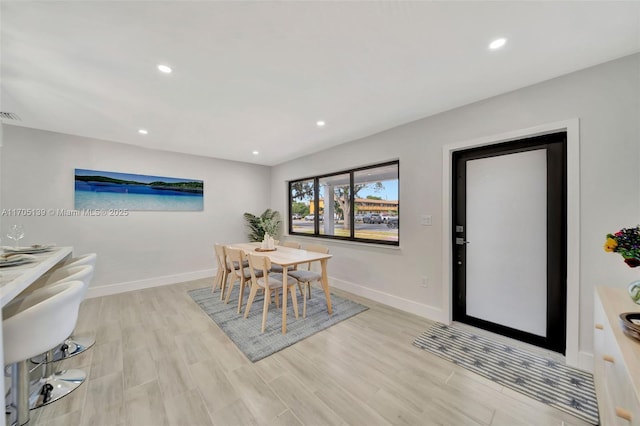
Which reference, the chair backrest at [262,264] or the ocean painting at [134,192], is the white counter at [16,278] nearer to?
the chair backrest at [262,264]

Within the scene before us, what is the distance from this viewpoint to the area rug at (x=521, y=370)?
64.6 inches

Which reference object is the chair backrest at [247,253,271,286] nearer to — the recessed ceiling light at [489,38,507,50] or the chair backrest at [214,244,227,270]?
the chair backrest at [214,244,227,270]

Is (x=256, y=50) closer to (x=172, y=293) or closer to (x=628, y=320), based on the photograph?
(x=628, y=320)

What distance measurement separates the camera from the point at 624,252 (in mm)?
1161

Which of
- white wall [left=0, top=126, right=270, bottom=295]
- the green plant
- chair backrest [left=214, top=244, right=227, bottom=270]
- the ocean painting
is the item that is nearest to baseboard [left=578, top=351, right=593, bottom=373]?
chair backrest [left=214, top=244, right=227, bottom=270]

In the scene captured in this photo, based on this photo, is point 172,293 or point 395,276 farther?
point 172,293

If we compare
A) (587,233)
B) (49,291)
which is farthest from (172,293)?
(587,233)

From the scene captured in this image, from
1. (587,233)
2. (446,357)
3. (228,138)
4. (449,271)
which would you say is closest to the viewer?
(587,233)

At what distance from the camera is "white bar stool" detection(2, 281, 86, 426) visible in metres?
1.20

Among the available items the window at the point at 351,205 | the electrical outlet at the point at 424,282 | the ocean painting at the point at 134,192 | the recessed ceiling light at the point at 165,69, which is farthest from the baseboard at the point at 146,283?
the electrical outlet at the point at 424,282

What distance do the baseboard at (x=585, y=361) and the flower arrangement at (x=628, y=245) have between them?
51.9 inches

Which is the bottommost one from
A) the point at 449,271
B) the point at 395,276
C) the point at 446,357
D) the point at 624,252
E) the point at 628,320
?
the point at 446,357

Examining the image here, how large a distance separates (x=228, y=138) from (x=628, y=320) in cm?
419

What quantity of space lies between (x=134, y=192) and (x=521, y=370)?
5521 mm
